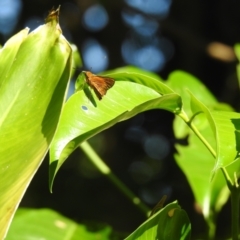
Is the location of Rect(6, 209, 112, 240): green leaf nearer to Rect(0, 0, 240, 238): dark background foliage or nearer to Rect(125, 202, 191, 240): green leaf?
Rect(125, 202, 191, 240): green leaf

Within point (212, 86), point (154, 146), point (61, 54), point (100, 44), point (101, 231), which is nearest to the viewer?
point (61, 54)

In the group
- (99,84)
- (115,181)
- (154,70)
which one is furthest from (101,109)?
(154,70)

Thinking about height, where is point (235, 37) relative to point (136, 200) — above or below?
below

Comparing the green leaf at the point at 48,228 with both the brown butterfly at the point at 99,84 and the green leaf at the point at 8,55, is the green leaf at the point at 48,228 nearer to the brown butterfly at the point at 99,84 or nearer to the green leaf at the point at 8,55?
the brown butterfly at the point at 99,84

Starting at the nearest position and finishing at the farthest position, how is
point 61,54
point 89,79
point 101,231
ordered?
point 61,54, point 89,79, point 101,231

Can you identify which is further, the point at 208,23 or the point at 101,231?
the point at 208,23

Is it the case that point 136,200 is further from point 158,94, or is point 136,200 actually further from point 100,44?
point 100,44

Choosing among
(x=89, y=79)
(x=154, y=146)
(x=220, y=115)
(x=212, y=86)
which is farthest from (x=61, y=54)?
(x=154, y=146)
